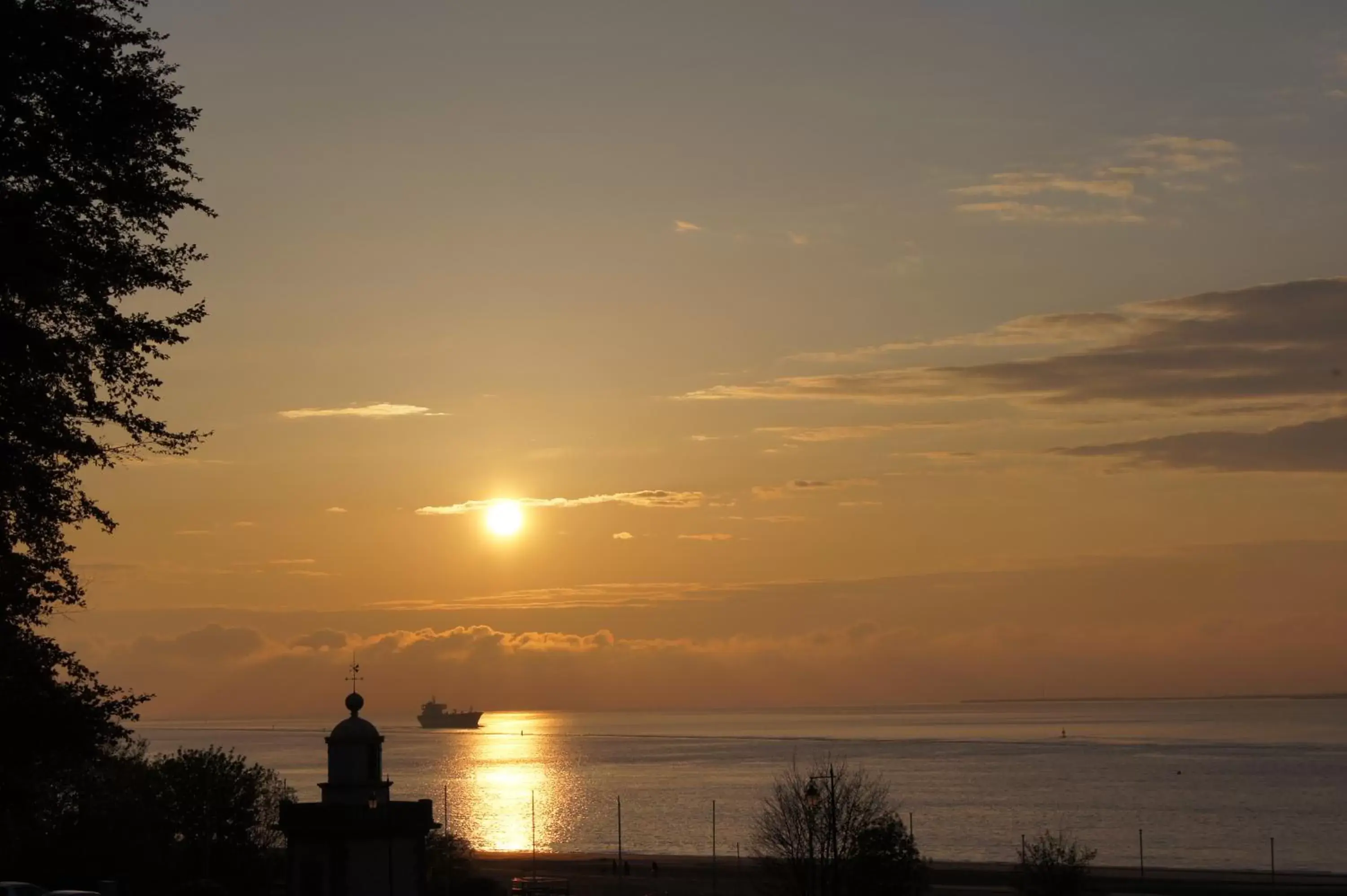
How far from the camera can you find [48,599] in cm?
1823

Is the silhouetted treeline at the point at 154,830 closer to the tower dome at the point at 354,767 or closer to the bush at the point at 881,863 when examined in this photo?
the tower dome at the point at 354,767

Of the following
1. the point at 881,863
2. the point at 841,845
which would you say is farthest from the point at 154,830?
the point at 881,863

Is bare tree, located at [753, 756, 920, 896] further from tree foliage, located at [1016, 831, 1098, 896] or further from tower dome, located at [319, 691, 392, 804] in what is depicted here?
tower dome, located at [319, 691, 392, 804]

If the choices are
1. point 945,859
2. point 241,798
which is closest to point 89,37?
point 241,798

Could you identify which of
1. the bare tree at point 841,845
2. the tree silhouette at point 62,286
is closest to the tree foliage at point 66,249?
the tree silhouette at point 62,286

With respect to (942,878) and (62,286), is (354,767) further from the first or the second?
(942,878)

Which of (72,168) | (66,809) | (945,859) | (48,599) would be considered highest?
(72,168)

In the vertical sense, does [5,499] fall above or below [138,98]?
below

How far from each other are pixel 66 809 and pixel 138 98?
4680 centimetres

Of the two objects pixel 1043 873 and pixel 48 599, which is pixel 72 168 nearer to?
pixel 48 599

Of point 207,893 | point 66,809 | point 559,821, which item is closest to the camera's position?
point 207,893

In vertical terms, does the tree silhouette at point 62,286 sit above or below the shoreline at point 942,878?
above

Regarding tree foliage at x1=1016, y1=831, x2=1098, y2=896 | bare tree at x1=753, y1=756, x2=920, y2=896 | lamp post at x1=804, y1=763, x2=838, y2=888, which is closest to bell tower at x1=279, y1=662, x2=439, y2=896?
lamp post at x1=804, y1=763, x2=838, y2=888

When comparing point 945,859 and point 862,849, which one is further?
point 945,859
